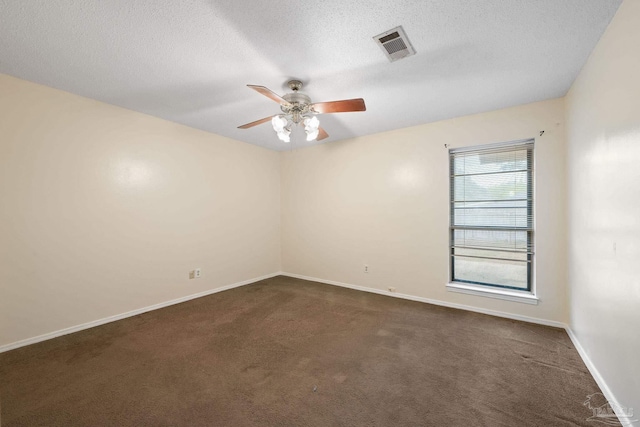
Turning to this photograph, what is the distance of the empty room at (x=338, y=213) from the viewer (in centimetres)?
160

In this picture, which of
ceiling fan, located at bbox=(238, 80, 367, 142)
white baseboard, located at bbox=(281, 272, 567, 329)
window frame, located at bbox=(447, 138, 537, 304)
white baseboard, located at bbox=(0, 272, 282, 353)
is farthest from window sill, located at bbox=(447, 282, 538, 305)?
white baseboard, located at bbox=(0, 272, 282, 353)

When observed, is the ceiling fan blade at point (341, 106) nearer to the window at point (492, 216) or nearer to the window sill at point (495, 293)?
the window at point (492, 216)

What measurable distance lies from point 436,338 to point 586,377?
1.08 m

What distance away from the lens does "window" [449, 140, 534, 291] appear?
3.07 meters

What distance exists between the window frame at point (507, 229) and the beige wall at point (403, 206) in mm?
88

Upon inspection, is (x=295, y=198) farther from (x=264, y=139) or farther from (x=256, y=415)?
(x=256, y=415)

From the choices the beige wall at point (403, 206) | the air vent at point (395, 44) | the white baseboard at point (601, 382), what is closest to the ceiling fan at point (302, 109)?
the air vent at point (395, 44)

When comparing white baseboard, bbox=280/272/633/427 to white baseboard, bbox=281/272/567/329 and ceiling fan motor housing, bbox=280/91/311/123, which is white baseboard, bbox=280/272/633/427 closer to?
white baseboard, bbox=281/272/567/329

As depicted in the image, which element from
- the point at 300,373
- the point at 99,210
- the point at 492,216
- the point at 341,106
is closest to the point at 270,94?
the point at 341,106

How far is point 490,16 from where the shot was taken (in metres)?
1.63

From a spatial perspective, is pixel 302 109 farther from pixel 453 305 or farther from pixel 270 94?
pixel 453 305

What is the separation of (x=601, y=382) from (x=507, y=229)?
1.74 metres

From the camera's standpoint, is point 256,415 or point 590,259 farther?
point 590,259

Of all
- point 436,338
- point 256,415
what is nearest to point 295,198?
point 436,338
